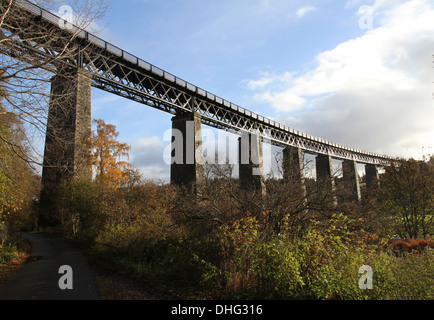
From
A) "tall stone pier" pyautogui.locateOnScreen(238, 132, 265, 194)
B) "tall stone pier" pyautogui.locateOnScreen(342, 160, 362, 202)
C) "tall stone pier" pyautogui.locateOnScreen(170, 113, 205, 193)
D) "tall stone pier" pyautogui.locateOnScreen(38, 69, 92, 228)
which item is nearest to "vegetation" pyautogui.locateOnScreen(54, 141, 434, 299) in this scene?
"tall stone pier" pyautogui.locateOnScreen(38, 69, 92, 228)

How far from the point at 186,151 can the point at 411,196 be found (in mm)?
21052

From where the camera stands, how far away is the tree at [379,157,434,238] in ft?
63.2

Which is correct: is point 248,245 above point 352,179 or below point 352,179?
below

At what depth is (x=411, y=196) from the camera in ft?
65.1

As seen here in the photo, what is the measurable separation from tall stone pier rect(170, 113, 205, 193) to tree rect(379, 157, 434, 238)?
17091 millimetres

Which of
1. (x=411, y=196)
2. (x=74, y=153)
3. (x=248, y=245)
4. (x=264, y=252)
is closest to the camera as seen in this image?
(x=264, y=252)

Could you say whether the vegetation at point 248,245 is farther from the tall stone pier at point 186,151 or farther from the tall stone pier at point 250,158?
the tall stone pier at point 250,158

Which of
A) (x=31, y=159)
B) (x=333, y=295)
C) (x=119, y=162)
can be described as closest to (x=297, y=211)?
(x=333, y=295)

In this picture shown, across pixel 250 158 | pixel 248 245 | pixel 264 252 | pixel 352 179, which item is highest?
pixel 250 158

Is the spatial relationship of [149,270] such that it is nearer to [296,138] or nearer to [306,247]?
[306,247]

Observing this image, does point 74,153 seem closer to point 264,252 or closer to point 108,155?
point 108,155

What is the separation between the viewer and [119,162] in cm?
2728

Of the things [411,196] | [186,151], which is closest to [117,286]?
[411,196]
